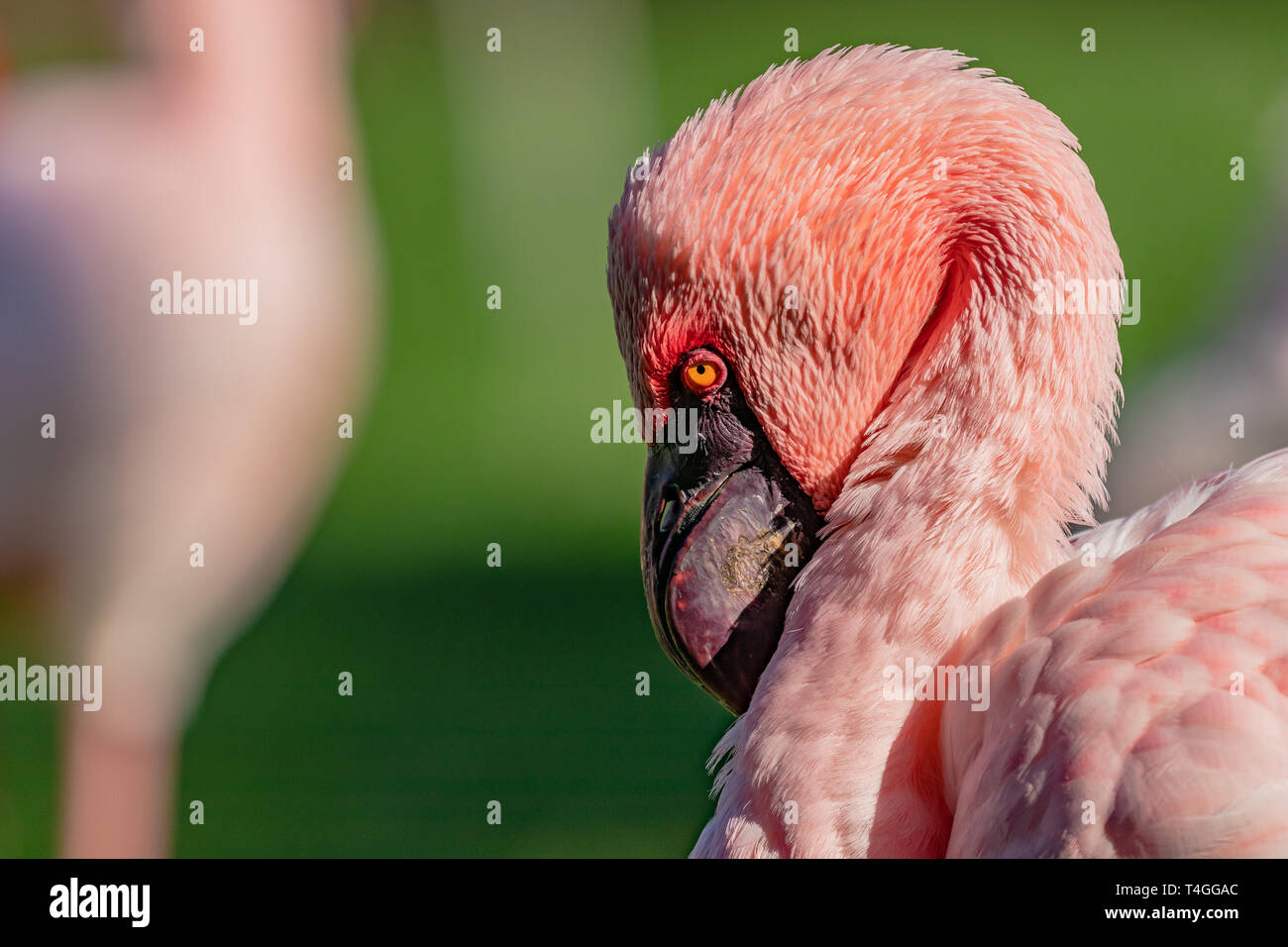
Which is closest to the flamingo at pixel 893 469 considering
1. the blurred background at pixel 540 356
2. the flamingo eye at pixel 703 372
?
the flamingo eye at pixel 703 372

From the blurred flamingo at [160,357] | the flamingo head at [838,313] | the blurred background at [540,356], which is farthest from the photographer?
the blurred background at [540,356]

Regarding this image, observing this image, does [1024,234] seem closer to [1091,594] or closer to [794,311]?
[794,311]

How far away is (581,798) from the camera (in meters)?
3.12

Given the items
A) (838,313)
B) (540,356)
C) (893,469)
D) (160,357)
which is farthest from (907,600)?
(540,356)

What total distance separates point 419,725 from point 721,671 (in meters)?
2.60

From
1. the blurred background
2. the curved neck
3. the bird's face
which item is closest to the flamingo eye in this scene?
the bird's face

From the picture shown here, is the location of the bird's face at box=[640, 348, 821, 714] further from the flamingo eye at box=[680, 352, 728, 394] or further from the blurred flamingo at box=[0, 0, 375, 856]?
the blurred flamingo at box=[0, 0, 375, 856]

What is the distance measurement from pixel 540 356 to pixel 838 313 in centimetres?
417

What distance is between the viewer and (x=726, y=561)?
3.94 feet

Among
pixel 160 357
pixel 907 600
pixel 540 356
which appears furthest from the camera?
pixel 540 356

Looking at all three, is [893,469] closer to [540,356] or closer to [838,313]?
[838,313]

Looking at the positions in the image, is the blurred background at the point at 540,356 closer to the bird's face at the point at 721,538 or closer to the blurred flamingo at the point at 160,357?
the blurred flamingo at the point at 160,357

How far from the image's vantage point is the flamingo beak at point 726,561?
1.20m

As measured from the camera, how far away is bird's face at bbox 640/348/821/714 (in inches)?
47.3
